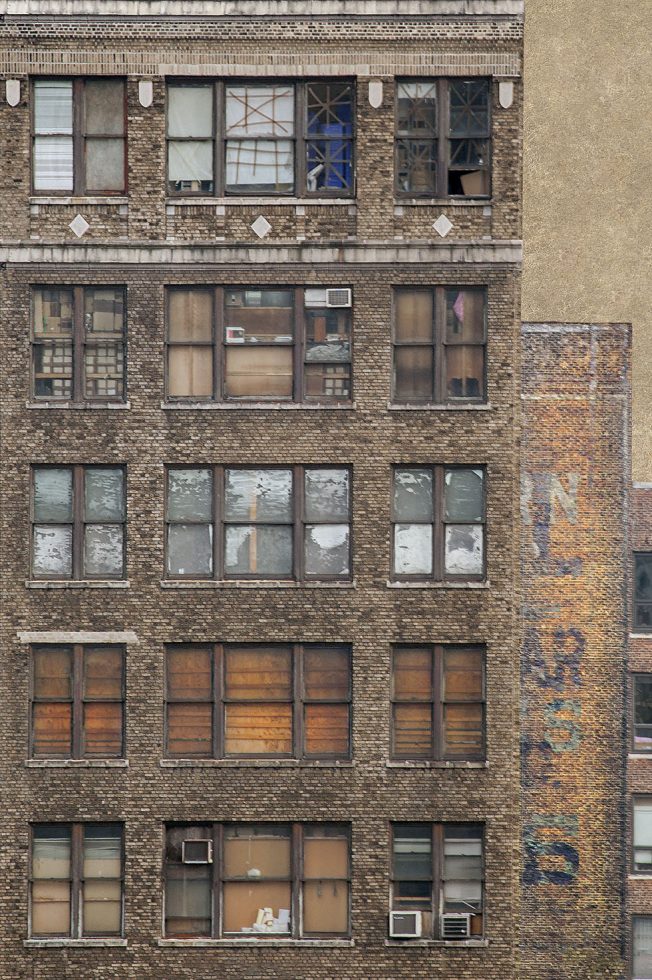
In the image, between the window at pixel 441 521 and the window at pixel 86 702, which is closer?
the window at pixel 86 702

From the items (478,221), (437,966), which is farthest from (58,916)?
(478,221)

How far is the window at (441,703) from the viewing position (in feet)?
92.8

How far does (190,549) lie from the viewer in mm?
28500

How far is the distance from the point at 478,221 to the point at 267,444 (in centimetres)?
661

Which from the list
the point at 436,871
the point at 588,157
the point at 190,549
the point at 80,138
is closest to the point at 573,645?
the point at 588,157

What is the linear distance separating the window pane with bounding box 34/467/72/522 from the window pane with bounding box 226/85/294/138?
27.1 ft

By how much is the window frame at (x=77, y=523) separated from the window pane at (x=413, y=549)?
230 inches

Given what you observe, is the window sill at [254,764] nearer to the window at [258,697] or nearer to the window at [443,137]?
the window at [258,697]

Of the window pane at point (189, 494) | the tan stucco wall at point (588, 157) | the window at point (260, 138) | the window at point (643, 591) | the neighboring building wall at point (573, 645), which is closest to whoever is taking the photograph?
the window pane at point (189, 494)

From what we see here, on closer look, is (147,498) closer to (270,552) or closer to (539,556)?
(270,552)

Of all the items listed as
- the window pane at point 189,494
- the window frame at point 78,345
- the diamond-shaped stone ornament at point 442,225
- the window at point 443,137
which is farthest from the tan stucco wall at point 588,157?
the window frame at point 78,345

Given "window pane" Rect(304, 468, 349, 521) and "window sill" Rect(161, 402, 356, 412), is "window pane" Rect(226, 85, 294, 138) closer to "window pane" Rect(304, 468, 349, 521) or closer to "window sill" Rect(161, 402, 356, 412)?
"window sill" Rect(161, 402, 356, 412)

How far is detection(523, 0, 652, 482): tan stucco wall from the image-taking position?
44.8 meters

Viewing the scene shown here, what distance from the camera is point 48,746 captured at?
28234mm
